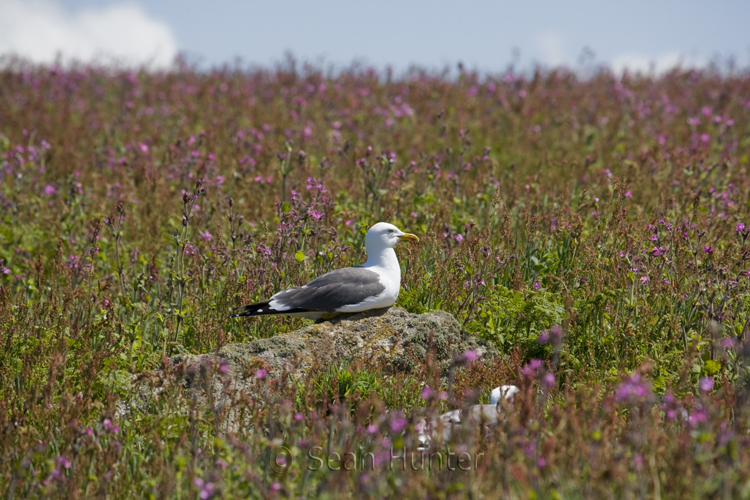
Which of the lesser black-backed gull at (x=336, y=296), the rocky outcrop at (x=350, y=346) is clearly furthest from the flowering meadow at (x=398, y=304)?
the lesser black-backed gull at (x=336, y=296)

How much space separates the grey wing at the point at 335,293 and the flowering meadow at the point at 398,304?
0.42 m

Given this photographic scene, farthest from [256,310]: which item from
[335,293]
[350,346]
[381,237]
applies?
[381,237]

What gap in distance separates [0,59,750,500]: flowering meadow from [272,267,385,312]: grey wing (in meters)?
0.42

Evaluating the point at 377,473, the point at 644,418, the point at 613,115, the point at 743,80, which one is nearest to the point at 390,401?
the point at 377,473

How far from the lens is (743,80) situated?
1423 centimetres

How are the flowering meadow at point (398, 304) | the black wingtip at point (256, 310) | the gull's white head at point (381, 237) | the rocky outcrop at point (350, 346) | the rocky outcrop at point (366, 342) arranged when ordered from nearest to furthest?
1. the flowering meadow at point (398, 304)
2. the rocky outcrop at point (350, 346)
3. the rocky outcrop at point (366, 342)
4. the black wingtip at point (256, 310)
5. the gull's white head at point (381, 237)

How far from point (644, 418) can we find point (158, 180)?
567 cm

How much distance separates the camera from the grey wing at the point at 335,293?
4.27m

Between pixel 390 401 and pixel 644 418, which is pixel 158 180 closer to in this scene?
pixel 390 401

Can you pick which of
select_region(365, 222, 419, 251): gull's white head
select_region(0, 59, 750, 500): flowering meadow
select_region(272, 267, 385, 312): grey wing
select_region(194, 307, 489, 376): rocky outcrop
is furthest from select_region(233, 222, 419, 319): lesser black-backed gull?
select_region(0, 59, 750, 500): flowering meadow

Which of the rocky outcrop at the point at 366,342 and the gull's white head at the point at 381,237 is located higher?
the gull's white head at the point at 381,237

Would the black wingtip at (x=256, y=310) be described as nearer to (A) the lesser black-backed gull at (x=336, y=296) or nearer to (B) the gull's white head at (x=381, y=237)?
(A) the lesser black-backed gull at (x=336, y=296)

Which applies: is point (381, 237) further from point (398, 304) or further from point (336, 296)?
point (336, 296)

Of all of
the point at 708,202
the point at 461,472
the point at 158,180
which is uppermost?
the point at 158,180
